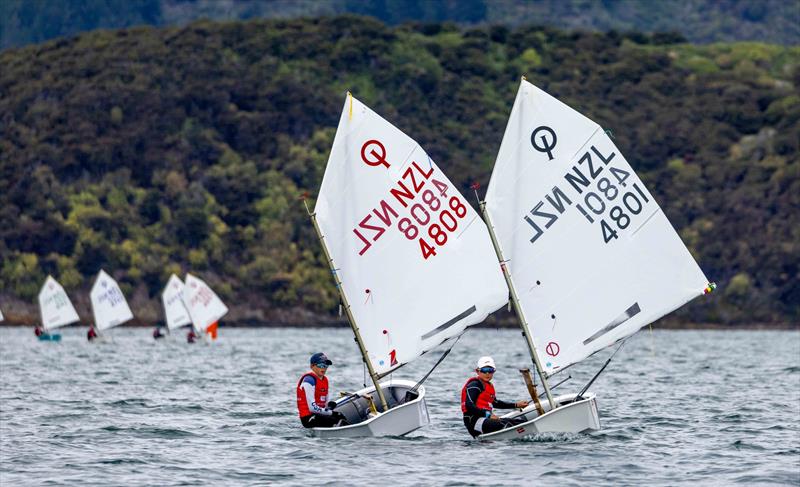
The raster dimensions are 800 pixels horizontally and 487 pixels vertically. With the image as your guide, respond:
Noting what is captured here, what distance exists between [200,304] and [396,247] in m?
57.4

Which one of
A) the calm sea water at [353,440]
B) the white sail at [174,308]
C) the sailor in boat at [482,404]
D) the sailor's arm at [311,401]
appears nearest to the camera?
the calm sea water at [353,440]

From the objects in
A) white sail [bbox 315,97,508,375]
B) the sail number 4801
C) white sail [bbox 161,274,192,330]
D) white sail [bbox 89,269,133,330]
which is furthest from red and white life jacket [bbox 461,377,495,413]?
white sail [bbox 161,274,192,330]

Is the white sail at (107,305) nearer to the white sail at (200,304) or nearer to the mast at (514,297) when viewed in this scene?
the white sail at (200,304)

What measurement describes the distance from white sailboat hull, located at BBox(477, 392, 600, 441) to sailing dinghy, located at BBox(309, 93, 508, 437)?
168cm

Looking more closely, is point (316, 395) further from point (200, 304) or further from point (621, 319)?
point (200, 304)

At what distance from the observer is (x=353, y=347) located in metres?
73.2

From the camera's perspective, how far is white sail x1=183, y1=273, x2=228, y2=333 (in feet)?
267

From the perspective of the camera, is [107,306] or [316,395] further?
[107,306]

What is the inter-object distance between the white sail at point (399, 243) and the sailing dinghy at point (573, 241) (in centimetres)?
67


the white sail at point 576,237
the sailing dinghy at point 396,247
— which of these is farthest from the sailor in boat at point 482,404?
the white sail at point 576,237

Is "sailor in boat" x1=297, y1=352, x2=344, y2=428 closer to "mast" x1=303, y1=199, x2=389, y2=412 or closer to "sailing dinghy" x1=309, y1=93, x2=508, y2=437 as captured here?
"sailing dinghy" x1=309, y1=93, x2=508, y2=437

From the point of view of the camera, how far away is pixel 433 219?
25.4 metres

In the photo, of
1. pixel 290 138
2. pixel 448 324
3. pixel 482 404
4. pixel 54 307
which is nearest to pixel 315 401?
pixel 448 324

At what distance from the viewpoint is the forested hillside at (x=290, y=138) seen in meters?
121
